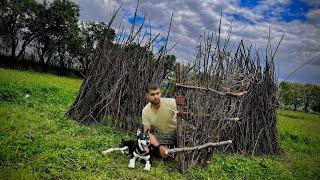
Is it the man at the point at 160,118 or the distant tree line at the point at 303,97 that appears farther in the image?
the distant tree line at the point at 303,97

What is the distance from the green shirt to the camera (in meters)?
5.02

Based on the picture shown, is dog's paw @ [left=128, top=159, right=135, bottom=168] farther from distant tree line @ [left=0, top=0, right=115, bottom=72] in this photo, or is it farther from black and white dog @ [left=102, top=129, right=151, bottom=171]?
distant tree line @ [left=0, top=0, right=115, bottom=72]

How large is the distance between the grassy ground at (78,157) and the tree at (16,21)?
15421 millimetres

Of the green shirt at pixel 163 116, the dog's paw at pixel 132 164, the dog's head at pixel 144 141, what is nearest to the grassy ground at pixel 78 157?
the dog's paw at pixel 132 164

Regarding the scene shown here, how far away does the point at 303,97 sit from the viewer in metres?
21.0

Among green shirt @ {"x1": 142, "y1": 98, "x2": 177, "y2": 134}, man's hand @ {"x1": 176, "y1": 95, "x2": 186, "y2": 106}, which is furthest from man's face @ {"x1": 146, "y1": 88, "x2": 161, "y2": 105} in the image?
man's hand @ {"x1": 176, "y1": 95, "x2": 186, "y2": 106}

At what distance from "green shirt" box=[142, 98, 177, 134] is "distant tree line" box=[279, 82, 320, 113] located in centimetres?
1460

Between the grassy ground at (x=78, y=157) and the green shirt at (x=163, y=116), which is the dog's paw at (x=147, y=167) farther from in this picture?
the green shirt at (x=163, y=116)

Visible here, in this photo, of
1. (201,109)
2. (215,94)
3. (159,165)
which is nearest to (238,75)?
(215,94)

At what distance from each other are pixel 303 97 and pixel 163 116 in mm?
18178

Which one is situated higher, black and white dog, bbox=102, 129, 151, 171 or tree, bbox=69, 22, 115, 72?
tree, bbox=69, 22, 115, 72

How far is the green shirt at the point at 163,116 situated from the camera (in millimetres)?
5016

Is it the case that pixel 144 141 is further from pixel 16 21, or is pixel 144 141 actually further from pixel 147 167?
pixel 16 21

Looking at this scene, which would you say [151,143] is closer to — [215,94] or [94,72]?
[215,94]
